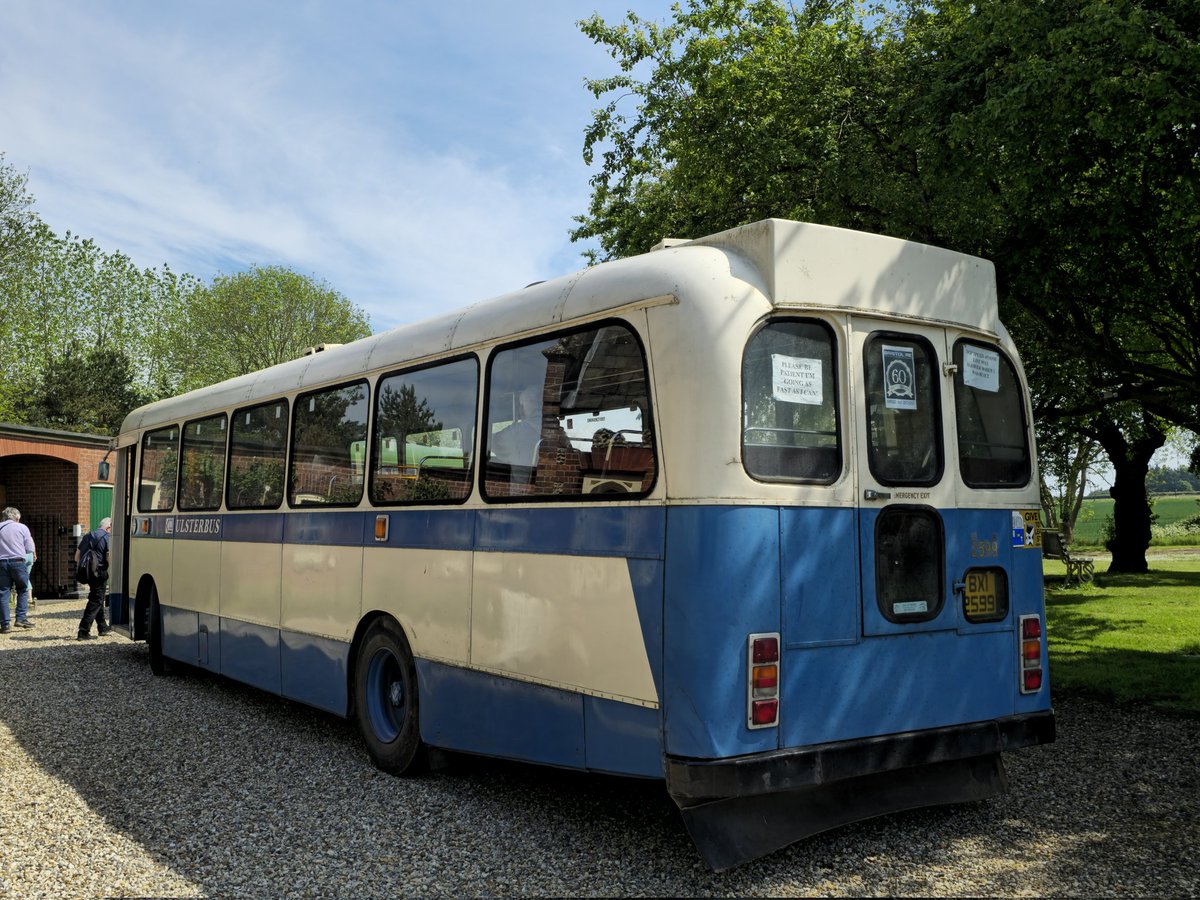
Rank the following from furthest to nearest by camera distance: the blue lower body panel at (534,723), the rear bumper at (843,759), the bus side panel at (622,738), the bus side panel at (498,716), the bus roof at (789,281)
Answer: the bus side panel at (498,716) < the bus roof at (789,281) < the blue lower body panel at (534,723) < the bus side panel at (622,738) < the rear bumper at (843,759)

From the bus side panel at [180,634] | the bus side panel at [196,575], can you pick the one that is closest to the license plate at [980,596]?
the bus side panel at [196,575]

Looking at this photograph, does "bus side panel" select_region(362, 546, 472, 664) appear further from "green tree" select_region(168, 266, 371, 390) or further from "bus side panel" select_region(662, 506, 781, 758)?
"green tree" select_region(168, 266, 371, 390)

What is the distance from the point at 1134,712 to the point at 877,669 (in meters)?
4.81

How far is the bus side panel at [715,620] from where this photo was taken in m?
4.22

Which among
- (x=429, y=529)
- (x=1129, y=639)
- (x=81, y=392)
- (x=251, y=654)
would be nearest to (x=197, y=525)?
(x=251, y=654)

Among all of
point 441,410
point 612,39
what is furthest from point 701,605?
point 612,39

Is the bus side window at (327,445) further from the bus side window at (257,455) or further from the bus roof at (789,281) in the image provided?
the bus roof at (789,281)

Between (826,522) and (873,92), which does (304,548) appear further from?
(873,92)

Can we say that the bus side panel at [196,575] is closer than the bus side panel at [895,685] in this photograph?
No

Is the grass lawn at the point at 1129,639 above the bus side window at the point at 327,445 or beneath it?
beneath

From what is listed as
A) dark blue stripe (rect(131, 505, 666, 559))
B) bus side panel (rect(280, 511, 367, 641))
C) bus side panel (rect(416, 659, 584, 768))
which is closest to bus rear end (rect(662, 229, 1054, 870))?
dark blue stripe (rect(131, 505, 666, 559))

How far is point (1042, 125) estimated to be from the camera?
8.09 m

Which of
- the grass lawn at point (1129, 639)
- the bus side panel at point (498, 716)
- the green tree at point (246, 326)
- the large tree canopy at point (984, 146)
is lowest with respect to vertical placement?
the grass lawn at point (1129, 639)

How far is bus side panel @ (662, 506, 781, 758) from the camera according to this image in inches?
166
